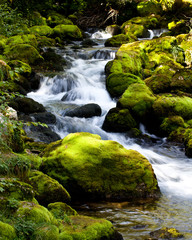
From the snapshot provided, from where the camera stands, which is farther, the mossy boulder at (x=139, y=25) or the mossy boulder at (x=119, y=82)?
the mossy boulder at (x=139, y=25)

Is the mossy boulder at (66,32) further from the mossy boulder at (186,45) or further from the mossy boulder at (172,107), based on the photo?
the mossy boulder at (172,107)

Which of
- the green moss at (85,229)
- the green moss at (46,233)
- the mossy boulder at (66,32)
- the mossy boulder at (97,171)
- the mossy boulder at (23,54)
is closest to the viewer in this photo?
the green moss at (46,233)

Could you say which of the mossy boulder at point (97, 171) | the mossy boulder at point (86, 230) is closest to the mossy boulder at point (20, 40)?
the mossy boulder at point (97, 171)

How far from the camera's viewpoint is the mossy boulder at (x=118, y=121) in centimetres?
1153

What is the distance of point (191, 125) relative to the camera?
11.7 meters

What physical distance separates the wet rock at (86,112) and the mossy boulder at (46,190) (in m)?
6.86

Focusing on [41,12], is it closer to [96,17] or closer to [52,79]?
[96,17]

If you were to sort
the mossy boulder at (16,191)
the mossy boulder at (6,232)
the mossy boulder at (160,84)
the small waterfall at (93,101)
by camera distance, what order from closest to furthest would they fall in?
the mossy boulder at (6,232), the mossy boulder at (16,191), the small waterfall at (93,101), the mossy boulder at (160,84)

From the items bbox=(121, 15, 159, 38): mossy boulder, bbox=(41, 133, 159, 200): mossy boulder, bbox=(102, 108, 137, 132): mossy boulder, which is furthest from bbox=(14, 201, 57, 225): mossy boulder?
bbox=(121, 15, 159, 38): mossy boulder

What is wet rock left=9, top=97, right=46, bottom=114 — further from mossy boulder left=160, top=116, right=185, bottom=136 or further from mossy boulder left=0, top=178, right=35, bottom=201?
mossy boulder left=0, top=178, right=35, bottom=201

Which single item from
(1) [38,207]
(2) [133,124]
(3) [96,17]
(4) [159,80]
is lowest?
(2) [133,124]

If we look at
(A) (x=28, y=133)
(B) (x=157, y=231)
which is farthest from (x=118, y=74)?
(B) (x=157, y=231)

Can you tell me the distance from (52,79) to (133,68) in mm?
4862

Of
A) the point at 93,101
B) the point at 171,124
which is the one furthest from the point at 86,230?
the point at 93,101
